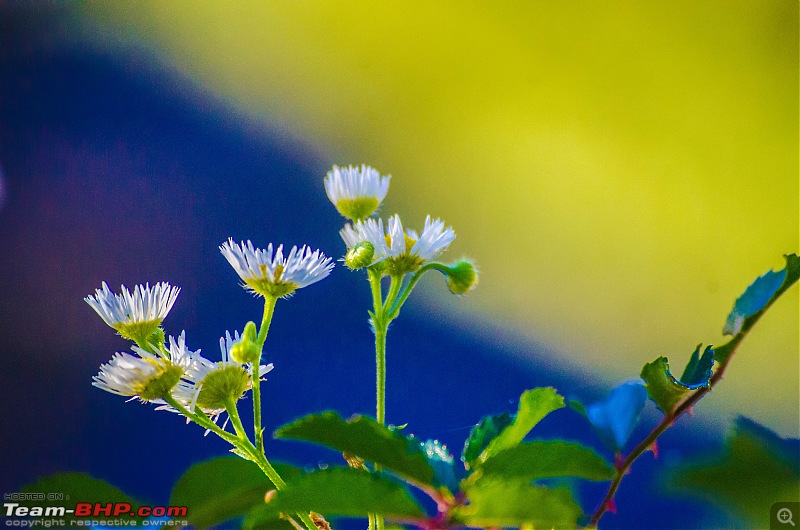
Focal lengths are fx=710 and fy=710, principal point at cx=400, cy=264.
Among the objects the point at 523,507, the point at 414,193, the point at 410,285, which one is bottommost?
the point at 523,507

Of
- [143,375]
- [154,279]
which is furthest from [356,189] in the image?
[154,279]

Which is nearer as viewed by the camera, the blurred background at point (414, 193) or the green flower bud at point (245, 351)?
the green flower bud at point (245, 351)

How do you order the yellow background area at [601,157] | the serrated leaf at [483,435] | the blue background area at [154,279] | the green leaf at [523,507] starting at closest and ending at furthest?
the green leaf at [523,507] < the serrated leaf at [483,435] < the blue background area at [154,279] < the yellow background area at [601,157]

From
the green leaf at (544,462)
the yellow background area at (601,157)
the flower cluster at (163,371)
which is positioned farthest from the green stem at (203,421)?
the yellow background area at (601,157)

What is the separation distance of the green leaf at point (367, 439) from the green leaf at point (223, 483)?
1.1 inches

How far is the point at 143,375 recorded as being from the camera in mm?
273

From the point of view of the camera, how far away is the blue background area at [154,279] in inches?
32.5

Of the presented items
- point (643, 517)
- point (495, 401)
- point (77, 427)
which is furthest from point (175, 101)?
point (643, 517)

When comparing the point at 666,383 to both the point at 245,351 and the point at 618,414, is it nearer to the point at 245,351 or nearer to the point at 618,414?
the point at 618,414

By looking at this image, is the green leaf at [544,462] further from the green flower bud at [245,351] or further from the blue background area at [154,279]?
the blue background area at [154,279]

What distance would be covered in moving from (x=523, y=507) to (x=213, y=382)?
159 millimetres

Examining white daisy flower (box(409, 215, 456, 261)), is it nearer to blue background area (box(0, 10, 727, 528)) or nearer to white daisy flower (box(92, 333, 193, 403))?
white daisy flower (box(92, 333, 193, 403))

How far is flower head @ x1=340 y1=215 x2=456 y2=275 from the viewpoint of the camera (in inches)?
13.1

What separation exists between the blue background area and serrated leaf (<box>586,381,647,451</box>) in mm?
559
